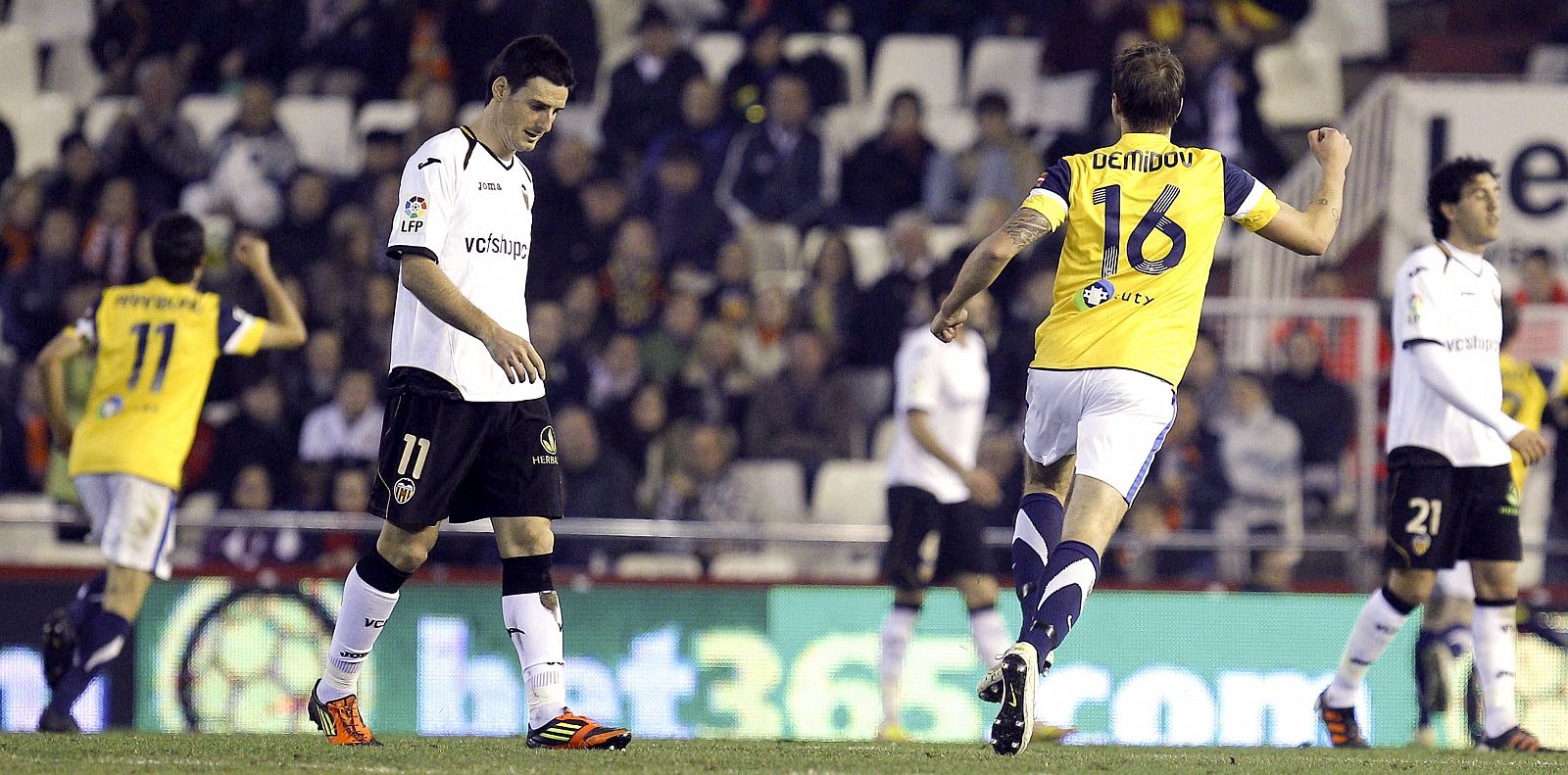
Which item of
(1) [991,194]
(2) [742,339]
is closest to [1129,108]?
(2) [742,339]

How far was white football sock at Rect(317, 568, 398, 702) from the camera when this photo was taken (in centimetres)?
648

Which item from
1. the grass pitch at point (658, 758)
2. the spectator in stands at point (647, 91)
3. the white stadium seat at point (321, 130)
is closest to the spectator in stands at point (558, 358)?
the spectator in stands at point (647, 91)

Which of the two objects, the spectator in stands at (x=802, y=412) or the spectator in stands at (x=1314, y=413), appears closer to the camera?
the spectator in stands at (x=1314, y=413)

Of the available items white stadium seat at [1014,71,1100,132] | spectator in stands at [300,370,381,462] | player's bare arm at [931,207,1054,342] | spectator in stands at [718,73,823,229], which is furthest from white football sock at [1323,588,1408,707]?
white stadium seat at [1014,71,1100,132]

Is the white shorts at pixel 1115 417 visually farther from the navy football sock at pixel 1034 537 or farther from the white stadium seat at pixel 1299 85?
the white stadium seat at pixel 1299 85

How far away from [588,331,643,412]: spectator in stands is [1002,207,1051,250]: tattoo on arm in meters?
7.01

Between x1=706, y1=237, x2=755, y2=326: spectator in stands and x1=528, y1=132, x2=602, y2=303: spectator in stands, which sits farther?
x1=528, y1=132, x2=602, y2=303: spectator in stands

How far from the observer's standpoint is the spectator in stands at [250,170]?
14.8m

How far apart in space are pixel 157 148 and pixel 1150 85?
11.0m

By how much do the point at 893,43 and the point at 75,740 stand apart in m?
11.1

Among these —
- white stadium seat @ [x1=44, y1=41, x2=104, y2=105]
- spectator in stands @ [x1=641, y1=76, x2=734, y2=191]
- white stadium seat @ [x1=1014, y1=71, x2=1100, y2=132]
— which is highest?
white stadium seat @ [x1=44, y1=41, x2=104, y2=105]

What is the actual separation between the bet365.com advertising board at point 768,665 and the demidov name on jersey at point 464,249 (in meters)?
4.45

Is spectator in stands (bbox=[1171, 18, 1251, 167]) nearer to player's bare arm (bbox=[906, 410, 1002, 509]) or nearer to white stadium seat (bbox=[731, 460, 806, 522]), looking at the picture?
white stadium seat (bbox=[731, 460, 806, 522])

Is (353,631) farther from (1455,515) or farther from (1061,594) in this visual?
(1455,515)
